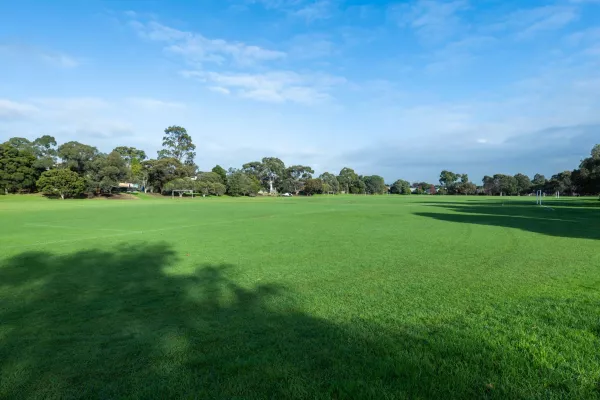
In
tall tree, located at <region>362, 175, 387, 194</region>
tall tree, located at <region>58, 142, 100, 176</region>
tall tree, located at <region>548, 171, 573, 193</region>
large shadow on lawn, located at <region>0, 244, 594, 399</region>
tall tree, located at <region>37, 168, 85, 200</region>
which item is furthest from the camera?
tall tree, located at <region>362, 175, 387, 194</region>

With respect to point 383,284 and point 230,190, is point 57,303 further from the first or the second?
point 230,190

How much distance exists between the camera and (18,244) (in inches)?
503

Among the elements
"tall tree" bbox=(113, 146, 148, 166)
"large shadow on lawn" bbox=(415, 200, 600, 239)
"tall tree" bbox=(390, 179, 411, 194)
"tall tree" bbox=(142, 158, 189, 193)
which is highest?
"tall tree" bbox=(113, 146, 148, 166)

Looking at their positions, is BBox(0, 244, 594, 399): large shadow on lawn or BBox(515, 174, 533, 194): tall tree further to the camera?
BBox(515, 174, 533, 194): tall tree

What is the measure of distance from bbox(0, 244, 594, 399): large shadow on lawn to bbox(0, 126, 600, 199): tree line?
168ft

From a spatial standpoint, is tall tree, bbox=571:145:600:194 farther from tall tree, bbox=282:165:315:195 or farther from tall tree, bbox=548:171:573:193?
tall tree, bbox=282:165:315:195

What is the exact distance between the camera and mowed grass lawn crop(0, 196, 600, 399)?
129 inches

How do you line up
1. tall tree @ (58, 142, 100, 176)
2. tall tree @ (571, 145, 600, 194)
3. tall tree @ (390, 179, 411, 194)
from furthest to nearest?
1. tall tree @ (390, 179, 411, 194)
2. tall tree @ (58, 142, 100, 176)
3. tall tree @ (571, 145, 600, 194)

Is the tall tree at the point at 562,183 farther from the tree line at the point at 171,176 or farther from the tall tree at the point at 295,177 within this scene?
the tall tree at the point at 295,177

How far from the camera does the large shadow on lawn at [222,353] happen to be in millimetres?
3193

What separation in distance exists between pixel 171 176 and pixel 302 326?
9043 centimetres

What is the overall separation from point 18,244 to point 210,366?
13012 millimetres

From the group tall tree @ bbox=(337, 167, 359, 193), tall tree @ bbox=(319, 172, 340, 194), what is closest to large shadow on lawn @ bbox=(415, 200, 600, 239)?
tall tree @ bbox=(319, 172, 340, 194)

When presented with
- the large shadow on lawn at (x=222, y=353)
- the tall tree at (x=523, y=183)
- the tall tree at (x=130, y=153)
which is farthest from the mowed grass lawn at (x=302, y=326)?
the tall tree at (x=523, y=183)
